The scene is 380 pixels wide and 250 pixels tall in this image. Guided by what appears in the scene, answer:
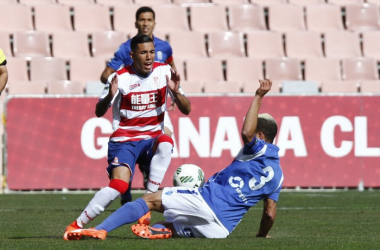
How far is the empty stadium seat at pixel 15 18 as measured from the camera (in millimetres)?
15336

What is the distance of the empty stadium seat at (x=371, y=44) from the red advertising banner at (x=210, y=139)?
11.1ft

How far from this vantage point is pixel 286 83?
13422 mm

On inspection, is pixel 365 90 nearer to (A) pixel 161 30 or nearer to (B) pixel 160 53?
(A) pixel 161 30

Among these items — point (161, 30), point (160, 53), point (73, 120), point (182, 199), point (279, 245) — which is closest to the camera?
point (279, 245)

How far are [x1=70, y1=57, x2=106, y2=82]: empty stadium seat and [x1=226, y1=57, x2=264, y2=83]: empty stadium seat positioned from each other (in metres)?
2.17

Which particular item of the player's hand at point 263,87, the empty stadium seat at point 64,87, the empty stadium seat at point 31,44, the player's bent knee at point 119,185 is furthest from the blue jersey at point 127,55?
the empty stadium seat at point 31,44

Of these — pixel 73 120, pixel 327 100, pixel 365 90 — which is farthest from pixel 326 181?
pixel 73 120

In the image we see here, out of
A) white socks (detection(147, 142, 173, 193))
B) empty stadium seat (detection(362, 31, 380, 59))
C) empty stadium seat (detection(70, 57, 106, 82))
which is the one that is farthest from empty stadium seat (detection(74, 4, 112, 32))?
white socks (detection(147, 142, 173, 193))

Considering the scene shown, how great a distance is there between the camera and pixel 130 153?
7234mm

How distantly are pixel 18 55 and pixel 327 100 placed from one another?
545 centimetres

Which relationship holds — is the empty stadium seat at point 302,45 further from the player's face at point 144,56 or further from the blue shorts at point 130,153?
the player's face at point 144,56

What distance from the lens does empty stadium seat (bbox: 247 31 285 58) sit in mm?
15664

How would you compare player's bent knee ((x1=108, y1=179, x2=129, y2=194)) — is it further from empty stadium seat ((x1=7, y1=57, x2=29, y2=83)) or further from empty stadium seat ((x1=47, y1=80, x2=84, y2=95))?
empty stadium seat ((x1=7, y1=57, x2=29, y2=83))

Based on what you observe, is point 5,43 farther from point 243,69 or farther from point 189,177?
point 189,177
